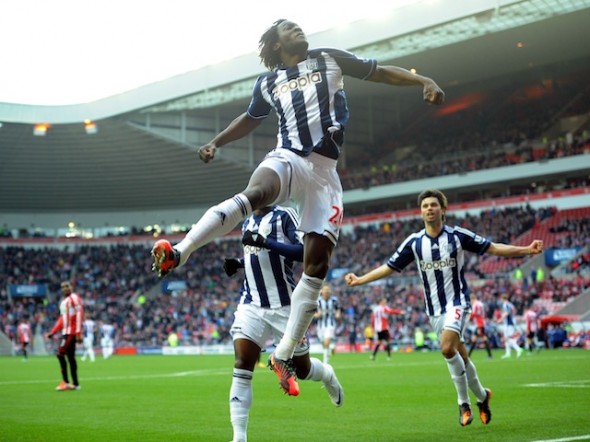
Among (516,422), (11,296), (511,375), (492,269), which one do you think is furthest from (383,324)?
(11,296)

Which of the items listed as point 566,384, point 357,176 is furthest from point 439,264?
point 357,176

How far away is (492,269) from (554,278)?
4.08 meters

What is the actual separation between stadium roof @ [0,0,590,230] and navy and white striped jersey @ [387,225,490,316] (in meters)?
28.1

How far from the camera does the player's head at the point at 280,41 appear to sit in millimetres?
6430

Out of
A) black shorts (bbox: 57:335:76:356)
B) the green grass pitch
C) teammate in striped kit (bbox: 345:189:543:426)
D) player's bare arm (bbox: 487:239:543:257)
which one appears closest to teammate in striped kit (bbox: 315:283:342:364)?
the green grass pitch

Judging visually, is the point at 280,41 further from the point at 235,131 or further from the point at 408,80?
the point at 408,80

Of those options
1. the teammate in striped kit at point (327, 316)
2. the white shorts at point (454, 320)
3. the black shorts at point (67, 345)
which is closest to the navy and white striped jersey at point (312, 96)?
the white shorts at point (454, 320)

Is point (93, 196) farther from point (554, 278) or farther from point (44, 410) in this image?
point (44, 410)

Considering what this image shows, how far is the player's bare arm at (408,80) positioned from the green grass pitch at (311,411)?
3248 mm

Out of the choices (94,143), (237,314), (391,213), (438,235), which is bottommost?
(237,314)

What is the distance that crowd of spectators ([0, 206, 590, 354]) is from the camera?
40625 millimetres

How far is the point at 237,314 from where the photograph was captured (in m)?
8.03

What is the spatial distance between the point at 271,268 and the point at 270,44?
8.16 ft

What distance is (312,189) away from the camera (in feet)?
20.6
